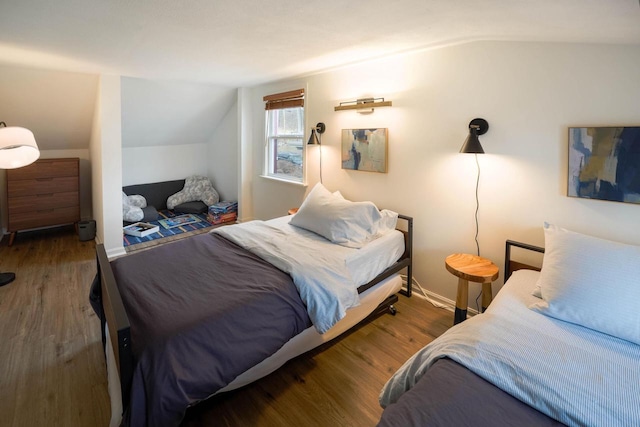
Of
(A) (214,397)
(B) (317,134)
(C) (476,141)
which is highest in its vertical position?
(B) (317,134)

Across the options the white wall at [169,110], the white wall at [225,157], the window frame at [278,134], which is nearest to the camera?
the window frame at [278,134]

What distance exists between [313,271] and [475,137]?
1.49m

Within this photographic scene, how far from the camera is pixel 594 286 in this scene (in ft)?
5.15

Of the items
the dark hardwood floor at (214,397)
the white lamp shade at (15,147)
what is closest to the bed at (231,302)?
the dark hardwood floor at (214,397)

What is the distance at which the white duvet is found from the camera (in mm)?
2014

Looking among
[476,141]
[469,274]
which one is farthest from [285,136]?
[469,274]

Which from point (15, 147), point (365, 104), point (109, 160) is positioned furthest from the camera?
point (109, 160)

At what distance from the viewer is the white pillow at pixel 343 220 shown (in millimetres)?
2717

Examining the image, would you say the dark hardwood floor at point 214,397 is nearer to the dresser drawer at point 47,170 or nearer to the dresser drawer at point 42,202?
the dresser drawer at point 42,202

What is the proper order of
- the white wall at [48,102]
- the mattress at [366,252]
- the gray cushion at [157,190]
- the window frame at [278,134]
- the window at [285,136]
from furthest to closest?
the gray cushion at [157,190] → the window at [285,136] → the window frame at [278,134] → the white wall at [48,102] → the mattress at [366,252]

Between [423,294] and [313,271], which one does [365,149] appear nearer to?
[423,294]

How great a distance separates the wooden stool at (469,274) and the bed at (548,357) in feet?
0.91

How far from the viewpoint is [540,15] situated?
1623 millimetres

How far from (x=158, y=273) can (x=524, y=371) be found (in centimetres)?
205
